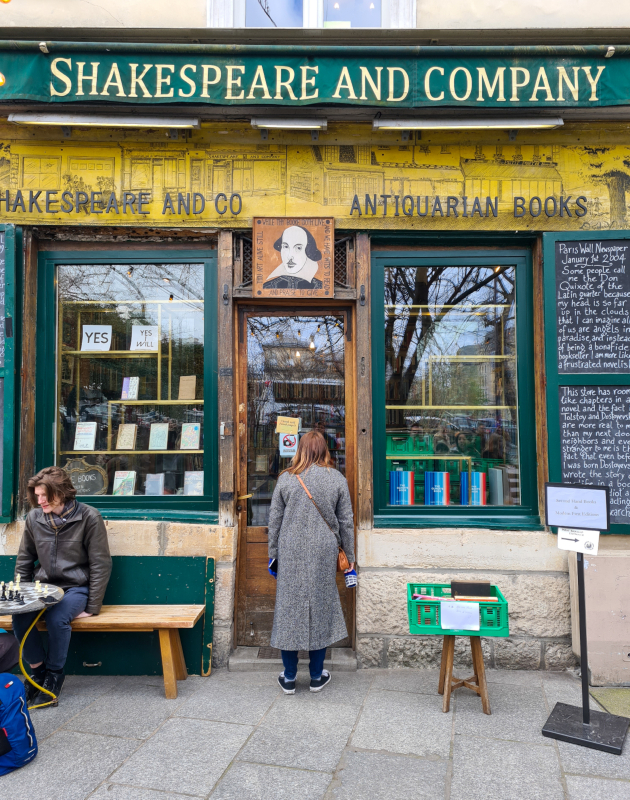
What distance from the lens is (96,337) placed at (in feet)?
16.0

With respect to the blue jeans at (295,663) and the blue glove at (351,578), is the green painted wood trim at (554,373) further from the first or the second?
the blue jeans at (295,663)

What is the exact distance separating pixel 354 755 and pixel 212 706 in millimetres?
1103

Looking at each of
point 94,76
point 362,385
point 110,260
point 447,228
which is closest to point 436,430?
point 362,385

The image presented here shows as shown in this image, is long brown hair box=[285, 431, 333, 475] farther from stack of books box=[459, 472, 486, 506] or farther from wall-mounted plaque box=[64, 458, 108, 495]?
wall-mounted plaque box=[64, 458, 108, 495]

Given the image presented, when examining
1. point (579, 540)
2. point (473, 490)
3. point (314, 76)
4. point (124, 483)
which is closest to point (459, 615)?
point (579, 540)

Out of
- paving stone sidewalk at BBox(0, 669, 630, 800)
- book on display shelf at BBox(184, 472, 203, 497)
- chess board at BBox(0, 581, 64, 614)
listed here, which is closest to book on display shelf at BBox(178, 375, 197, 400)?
book on display shelf at BBox(184, 472, 203, 497)

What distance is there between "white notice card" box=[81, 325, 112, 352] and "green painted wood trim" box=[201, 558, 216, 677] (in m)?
2.15

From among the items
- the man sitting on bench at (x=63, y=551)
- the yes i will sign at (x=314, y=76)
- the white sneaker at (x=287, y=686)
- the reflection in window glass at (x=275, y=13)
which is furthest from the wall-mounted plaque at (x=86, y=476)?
the reflection in window glass at (x=275, y=13)

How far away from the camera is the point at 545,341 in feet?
14.5

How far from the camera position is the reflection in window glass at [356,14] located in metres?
4.86

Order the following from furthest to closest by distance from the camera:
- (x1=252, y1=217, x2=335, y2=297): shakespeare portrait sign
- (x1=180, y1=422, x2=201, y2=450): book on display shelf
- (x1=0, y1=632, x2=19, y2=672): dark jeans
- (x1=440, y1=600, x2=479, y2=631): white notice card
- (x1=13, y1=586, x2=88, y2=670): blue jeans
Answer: (x1=180, y1=422, x2=201, y2=450): book on display shelf
(x1=252, y1=217, x2=335, y2=297): shakespeare portrait sign
(x1=13, y1=586, x2=88, y2=670): blue jeans
(x1=440, y1=600, x2=479, y2=631): white notice card
(x1=0, y1=632, x2=19, y2=672): dark jeans

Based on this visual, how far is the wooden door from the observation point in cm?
466

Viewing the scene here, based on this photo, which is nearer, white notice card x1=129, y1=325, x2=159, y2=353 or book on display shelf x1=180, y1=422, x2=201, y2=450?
book on display shelf x1=180, y1=422, x2=201, y2=450

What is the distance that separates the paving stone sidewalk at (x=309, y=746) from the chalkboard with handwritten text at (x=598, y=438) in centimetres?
156
